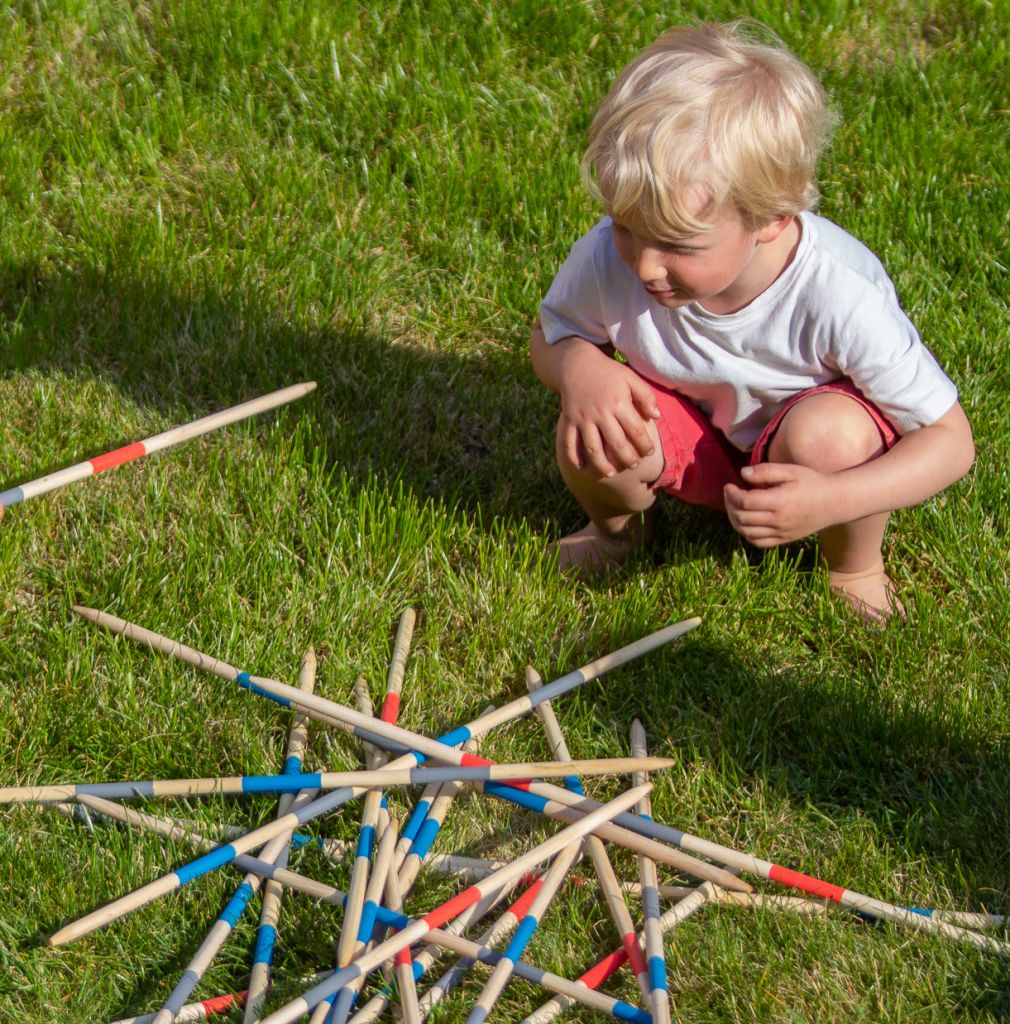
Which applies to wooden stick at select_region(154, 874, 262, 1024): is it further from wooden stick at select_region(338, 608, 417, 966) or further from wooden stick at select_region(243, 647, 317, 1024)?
wooden stick at select_region(338, 608, 417, 966)

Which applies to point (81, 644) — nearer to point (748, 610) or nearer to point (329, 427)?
point (329, 427)

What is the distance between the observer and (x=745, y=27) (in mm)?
3664

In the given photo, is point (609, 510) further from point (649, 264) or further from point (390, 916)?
point (390, 916)

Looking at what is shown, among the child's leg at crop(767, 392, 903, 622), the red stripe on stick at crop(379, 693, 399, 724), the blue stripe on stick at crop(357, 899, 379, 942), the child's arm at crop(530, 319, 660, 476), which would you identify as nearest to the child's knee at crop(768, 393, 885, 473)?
the child's leg at crop(767, 392, 903, 622)

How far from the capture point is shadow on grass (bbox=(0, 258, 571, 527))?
3086mm

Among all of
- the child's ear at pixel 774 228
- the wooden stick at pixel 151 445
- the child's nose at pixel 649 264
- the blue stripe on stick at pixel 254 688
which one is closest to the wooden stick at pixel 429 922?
the blue stripe on stick at pixel 254 688

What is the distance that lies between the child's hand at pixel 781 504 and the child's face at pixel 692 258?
34cm

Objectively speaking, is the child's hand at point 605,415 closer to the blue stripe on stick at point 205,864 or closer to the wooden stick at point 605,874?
the wooden stick at point 605,874

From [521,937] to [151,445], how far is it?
1277mm

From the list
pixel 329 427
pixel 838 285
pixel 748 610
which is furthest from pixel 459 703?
pixel 838 285

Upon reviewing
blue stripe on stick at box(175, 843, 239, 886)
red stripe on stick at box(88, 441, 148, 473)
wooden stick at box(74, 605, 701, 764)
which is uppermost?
red stripe on stick at box(88, 441, 148, 473)

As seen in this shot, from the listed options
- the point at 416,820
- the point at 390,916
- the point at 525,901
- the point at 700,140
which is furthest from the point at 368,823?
the point at 700,140

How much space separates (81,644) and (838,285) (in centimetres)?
156

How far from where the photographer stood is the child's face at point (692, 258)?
229 cm
